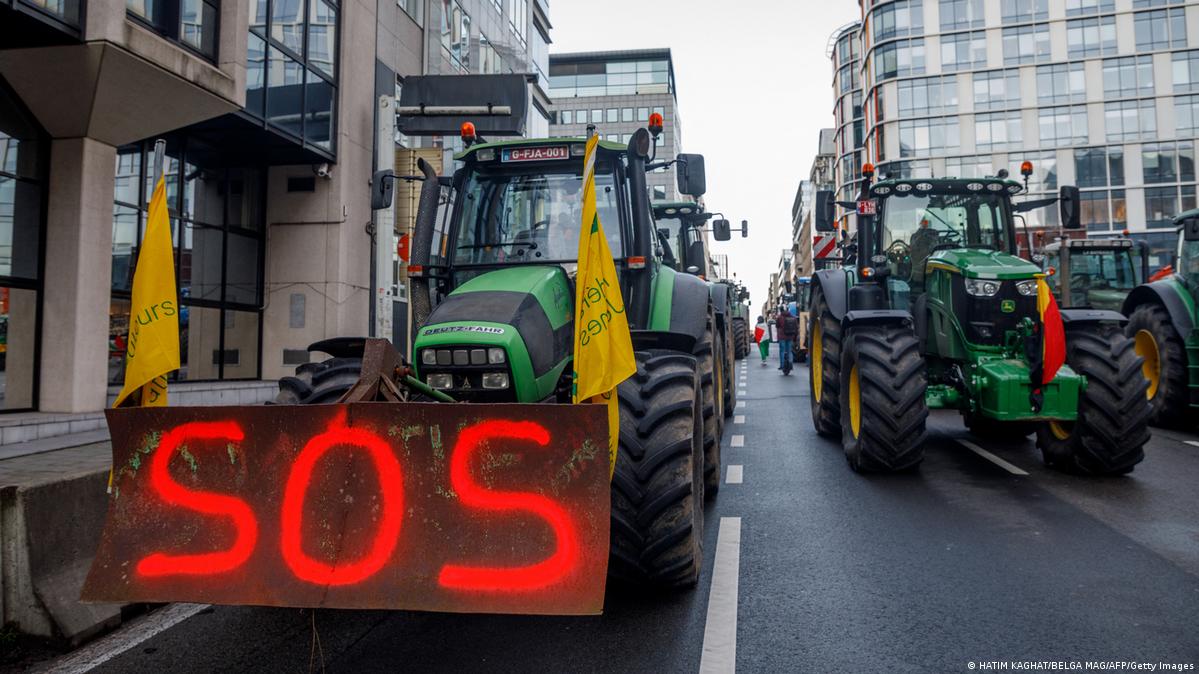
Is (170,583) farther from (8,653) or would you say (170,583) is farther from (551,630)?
(551,630)

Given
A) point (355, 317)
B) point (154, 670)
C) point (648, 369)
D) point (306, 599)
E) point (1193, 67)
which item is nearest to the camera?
point (306, 599)

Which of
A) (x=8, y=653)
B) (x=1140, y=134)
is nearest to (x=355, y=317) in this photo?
(x=8, y=653)

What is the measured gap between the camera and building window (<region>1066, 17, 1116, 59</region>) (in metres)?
54.5

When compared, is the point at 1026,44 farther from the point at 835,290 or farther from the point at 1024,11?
the point at 835,290

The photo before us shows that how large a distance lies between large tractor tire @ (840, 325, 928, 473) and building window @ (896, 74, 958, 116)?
198 ft

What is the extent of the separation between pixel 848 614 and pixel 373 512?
7.54ft

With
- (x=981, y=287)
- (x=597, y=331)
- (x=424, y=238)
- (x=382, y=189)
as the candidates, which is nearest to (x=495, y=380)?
(x=597, y=331)

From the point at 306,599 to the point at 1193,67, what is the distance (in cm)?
6711

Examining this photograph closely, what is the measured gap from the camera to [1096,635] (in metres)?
3.47

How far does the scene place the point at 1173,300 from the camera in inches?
400

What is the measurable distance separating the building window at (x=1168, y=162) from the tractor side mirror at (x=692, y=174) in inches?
2432

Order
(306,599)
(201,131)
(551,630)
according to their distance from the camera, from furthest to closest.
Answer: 1. (201,131)
2. (551,630)
3. (306,599)

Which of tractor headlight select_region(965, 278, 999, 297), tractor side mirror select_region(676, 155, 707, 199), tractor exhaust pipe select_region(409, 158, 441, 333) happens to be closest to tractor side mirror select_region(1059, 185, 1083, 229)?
tractor headlight select_region(965, 278, 999, 297)

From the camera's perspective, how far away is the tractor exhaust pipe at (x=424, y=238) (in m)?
4.89
